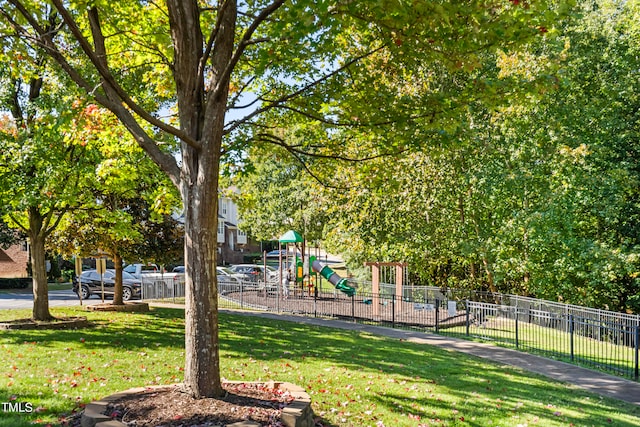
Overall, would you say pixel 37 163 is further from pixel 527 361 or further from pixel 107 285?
pixel 107 285

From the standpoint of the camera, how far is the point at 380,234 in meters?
25.4

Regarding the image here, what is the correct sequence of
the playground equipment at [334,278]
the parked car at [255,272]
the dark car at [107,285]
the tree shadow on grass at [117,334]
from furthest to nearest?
1. the parked car at [255,272]
2. the playground equipment at [334,278]
3. the dark car at [107,285]
4. the tree shadow on grass at [117,334]

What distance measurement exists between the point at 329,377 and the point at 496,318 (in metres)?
10.7

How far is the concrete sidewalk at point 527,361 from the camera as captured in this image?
33.1 feet

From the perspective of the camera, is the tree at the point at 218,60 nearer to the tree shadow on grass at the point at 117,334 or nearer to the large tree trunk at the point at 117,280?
the tree shadow on grass at the point at 117,334

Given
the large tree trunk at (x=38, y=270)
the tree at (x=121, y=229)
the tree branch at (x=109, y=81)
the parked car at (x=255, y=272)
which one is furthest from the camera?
the parked car at (x=255, y=272)

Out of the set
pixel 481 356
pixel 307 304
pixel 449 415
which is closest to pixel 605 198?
pixel 481 356

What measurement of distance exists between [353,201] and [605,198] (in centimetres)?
1072

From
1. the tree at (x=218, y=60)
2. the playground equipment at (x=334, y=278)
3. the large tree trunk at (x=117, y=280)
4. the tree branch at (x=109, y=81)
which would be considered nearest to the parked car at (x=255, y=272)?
the playground equipment at (x=334, y=278)

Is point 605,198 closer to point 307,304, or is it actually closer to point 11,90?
point 307,304

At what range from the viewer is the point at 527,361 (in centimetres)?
1248

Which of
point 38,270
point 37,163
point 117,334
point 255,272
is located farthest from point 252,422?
point 255,272

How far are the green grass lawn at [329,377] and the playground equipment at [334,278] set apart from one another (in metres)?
13.5

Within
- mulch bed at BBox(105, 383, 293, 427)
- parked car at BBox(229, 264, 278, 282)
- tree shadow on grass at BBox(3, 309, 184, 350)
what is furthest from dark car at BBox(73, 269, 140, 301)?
mulch bed at BBox(105, 383, 293, 427)
